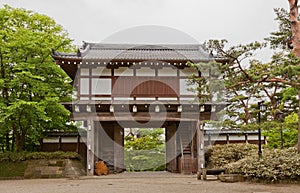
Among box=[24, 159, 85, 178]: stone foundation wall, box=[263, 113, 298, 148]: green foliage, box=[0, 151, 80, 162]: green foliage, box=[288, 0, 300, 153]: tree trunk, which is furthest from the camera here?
box=[0, 151, 80, 162]: green foliage

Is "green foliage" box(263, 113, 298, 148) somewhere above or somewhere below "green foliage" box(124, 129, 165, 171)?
above

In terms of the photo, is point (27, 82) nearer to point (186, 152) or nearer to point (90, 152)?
point (90, 152)

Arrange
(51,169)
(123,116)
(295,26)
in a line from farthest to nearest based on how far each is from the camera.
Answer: (51,169) → (123,116) → (295,26)

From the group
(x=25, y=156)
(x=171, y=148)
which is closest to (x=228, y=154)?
(x=171, y=148)

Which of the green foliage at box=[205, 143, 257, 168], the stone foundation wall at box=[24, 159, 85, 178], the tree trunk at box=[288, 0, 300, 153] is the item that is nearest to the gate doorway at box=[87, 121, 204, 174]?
the green foliage at box=[205, 143, 257, 168]

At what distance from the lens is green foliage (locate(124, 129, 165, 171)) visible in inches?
883

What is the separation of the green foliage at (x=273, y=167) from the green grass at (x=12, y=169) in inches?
343

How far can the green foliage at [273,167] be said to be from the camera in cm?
931

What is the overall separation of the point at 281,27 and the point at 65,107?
359 inches

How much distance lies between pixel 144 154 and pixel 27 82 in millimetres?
11045

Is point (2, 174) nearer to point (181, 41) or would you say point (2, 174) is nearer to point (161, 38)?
point (161, 38)

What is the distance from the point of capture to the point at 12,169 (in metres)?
13.9

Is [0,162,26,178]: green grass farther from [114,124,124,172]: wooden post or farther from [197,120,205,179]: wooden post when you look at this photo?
[197,120,205,179]: wooden post

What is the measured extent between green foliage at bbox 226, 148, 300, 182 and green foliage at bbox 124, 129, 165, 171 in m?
12.4
